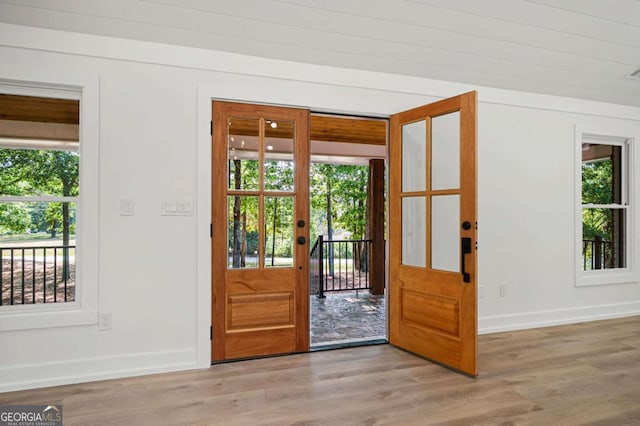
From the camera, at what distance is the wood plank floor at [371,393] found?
2.22 meters

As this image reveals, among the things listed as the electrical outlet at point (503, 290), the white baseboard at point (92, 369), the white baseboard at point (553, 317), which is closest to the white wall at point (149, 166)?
the white baseboard at point (92, 369)

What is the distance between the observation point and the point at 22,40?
104 inches

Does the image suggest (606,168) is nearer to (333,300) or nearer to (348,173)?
(333,300)

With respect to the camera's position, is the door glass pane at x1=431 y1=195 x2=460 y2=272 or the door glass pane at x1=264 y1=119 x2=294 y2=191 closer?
the door glass pane at x1=431 y1=195 x2=460 y2=272

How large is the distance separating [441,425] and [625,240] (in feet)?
13.7

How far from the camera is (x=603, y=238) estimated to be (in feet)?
15.6

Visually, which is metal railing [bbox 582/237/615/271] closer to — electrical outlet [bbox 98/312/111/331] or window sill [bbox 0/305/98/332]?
electrical outlet [bbox 98/312/111/331]

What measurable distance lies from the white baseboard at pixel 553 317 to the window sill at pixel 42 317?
11.6 ft

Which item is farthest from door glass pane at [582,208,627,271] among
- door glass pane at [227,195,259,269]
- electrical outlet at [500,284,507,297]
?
door glass pane at [227,195,259,269]

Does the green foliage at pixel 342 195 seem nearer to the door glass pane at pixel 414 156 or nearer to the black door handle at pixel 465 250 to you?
the door glass pane at pixel 414 156

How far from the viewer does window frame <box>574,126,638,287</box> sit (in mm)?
4375

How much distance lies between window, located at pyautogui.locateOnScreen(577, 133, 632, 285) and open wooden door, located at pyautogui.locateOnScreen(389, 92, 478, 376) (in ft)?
8.36

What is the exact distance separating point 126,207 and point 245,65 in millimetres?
1484

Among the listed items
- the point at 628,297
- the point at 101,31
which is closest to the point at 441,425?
the point at 101,31
